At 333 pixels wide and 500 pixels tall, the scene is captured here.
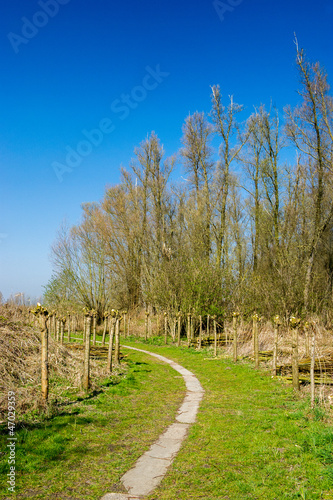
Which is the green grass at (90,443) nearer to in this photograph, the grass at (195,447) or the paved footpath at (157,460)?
the grass at (195,447)

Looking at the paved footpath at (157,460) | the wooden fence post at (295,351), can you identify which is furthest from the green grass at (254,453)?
the wooden fence post at (295,351)

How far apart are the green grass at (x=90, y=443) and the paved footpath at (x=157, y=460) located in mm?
134

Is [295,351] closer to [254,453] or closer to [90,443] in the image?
[254,453]

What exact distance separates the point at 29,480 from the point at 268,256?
22.9m

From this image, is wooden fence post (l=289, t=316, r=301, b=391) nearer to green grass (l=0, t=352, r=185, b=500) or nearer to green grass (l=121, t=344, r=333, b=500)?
green grass (l=121, t=344, r=333, b=500)

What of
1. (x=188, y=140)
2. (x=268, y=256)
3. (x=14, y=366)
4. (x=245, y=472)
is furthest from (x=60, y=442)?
(x=188, y=140)

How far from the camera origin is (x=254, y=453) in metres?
5.19

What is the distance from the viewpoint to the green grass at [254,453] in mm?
4164

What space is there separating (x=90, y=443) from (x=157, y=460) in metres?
1.20

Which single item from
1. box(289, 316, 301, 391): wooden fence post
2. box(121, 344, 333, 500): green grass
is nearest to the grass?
box(121, 344, 333, 500): green grass

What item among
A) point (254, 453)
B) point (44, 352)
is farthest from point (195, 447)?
point (44, 352)

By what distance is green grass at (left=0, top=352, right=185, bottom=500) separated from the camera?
170 inches

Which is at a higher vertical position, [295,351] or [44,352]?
[44,352]

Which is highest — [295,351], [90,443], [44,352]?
[44,352]
